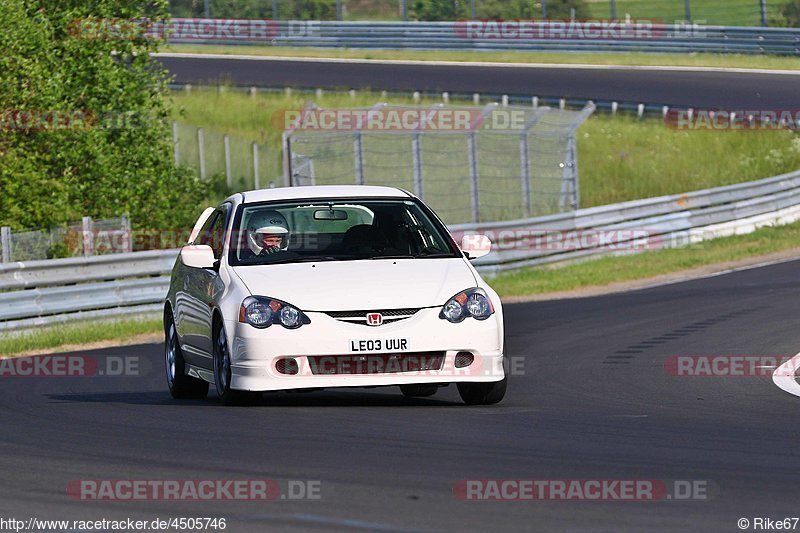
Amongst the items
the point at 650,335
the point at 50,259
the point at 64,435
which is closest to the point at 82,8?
the point at 50,259

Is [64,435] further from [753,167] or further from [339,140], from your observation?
[753,167]

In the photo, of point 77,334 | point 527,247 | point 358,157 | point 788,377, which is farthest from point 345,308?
point 358,157

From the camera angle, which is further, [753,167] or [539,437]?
[753,167]

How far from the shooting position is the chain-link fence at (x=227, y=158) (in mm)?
33406

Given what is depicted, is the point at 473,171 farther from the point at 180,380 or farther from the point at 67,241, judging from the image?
the point at 180,380

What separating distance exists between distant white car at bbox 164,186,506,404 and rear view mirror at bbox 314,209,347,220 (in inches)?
0.5

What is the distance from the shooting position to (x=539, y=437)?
878cm

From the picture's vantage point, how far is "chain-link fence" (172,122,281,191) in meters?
33.4

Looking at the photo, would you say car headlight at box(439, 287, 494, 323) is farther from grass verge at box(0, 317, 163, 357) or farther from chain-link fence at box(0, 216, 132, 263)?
chain-link fence at box(0, 216, 132, 263)

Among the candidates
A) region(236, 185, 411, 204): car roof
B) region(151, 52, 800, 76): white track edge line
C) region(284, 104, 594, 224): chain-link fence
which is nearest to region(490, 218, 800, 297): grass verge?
region(284, 104, 594, 224): chain-link fence

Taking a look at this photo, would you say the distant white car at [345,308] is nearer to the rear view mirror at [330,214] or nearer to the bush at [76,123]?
the rear view mirror at [330,214]

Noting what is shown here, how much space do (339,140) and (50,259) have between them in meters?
8.79

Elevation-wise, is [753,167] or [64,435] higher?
[64,435]

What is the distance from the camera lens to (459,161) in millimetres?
35344
